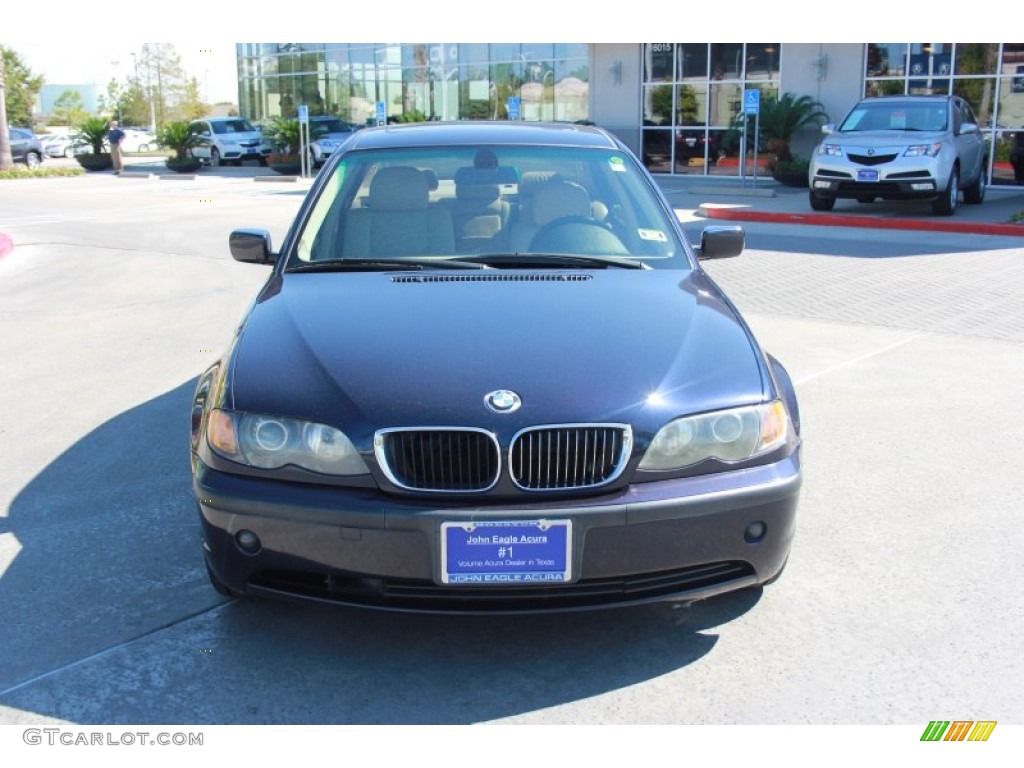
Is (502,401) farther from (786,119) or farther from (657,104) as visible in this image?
(657,104)

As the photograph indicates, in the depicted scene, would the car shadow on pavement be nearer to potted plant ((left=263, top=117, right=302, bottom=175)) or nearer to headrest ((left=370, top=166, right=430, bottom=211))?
headrest ((left=370, top=166, right=430, bottom=211))

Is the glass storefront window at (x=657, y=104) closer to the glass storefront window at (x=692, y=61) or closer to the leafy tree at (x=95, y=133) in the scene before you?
the glass storefront window at (x=692, y=61)

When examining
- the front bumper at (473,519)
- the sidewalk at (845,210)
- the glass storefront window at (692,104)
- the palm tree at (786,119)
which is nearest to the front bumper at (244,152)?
the glass storefront window at (692,104)

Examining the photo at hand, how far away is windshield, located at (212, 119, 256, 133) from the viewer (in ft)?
124

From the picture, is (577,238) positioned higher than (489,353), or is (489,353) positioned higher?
(577,238)

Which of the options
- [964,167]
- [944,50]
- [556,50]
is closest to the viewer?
[964,167]

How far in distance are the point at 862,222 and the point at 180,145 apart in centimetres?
2609

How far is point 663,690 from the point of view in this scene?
3268 mm

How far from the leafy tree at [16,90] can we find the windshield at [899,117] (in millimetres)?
54893

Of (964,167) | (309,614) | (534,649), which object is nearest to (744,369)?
(534,649)

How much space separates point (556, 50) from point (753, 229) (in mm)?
17109

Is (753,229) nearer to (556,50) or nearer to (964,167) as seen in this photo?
(964,167)

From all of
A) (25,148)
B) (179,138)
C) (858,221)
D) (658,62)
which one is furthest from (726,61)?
(25,148)

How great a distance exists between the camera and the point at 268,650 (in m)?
3.52
